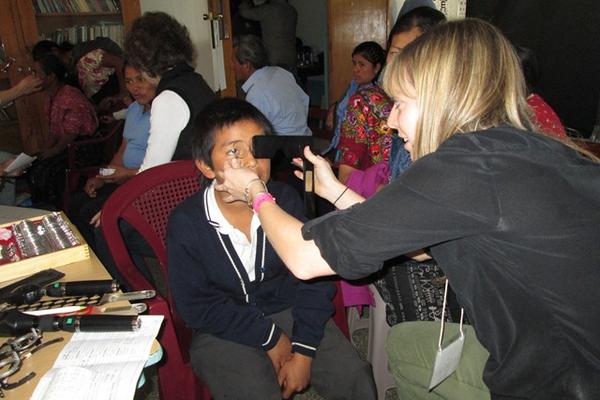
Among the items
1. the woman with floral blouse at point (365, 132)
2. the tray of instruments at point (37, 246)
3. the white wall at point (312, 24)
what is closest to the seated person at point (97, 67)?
the woman with floral blouse at point (365, 132)

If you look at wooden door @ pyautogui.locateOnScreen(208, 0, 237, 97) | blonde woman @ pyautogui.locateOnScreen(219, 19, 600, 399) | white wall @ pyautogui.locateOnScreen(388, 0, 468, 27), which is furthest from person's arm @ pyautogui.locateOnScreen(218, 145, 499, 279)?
wooden door @ pyautogui.locateOnScreen(208, 0, 237, 97)

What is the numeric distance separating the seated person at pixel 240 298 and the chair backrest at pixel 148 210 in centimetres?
19

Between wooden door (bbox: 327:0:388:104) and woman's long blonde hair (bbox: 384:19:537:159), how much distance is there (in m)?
3.85

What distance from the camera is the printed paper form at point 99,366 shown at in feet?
2.39

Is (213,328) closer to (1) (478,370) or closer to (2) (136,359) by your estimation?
(2) (136,359)

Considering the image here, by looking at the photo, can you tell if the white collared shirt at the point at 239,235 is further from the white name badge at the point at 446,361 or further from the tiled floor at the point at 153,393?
the tiled floor at the point at 153,393

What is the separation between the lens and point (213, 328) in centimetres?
122

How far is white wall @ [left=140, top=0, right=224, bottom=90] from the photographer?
11.6 feet

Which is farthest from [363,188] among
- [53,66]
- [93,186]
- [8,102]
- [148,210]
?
[8,102]

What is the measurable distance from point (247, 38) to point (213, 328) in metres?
2.12

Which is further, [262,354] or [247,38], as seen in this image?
[247,38]

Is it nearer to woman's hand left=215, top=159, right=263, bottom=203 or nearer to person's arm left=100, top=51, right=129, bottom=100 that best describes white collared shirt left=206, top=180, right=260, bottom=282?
woman's hand left=215, top=159, right=263, bottom=203

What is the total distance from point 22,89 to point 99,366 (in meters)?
2.70

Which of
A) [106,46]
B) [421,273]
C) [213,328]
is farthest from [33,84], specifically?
[421,273]
